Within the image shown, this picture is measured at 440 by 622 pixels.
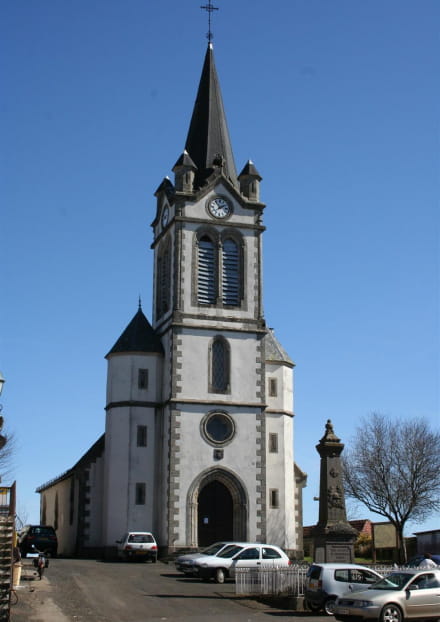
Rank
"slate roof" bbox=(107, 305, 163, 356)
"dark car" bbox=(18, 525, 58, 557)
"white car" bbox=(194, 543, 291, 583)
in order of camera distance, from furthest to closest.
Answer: "slate roof" bbox=(107, 305, 163, 356) < "dark car" bbox=(18, 525, 58, 557) < "white car" bbox=(194, 543, 291, 583)

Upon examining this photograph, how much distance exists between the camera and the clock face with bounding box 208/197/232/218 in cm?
4838

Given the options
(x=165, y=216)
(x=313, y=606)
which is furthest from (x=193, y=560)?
(x=165, y=216)

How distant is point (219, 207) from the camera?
48562 millimetres

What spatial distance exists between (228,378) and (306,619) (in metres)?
23.5

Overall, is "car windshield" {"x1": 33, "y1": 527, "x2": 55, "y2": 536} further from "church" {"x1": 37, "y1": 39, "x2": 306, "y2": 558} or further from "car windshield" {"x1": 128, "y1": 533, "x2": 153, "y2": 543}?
"car windshield" {"x1": 128, "y1": 533, "x2": 153, "y2": 543}

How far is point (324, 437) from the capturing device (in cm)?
3428

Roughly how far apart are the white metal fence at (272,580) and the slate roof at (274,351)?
21.3m

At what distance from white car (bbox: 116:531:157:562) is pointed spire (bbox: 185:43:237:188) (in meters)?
19.1

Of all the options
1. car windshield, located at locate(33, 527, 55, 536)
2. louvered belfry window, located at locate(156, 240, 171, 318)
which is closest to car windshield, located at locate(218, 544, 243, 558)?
car windshield, located at locate(33, 527, 55, 536)

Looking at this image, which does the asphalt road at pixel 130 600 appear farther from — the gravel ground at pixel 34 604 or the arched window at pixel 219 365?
the arched window at pixel 219 365

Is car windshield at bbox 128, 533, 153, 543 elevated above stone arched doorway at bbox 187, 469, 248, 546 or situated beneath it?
situated beneath

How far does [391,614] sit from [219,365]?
84.5 feet

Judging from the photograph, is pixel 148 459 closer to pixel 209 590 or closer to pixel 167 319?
pixel 167 319

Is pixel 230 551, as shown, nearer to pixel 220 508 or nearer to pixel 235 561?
pixel 235 561
